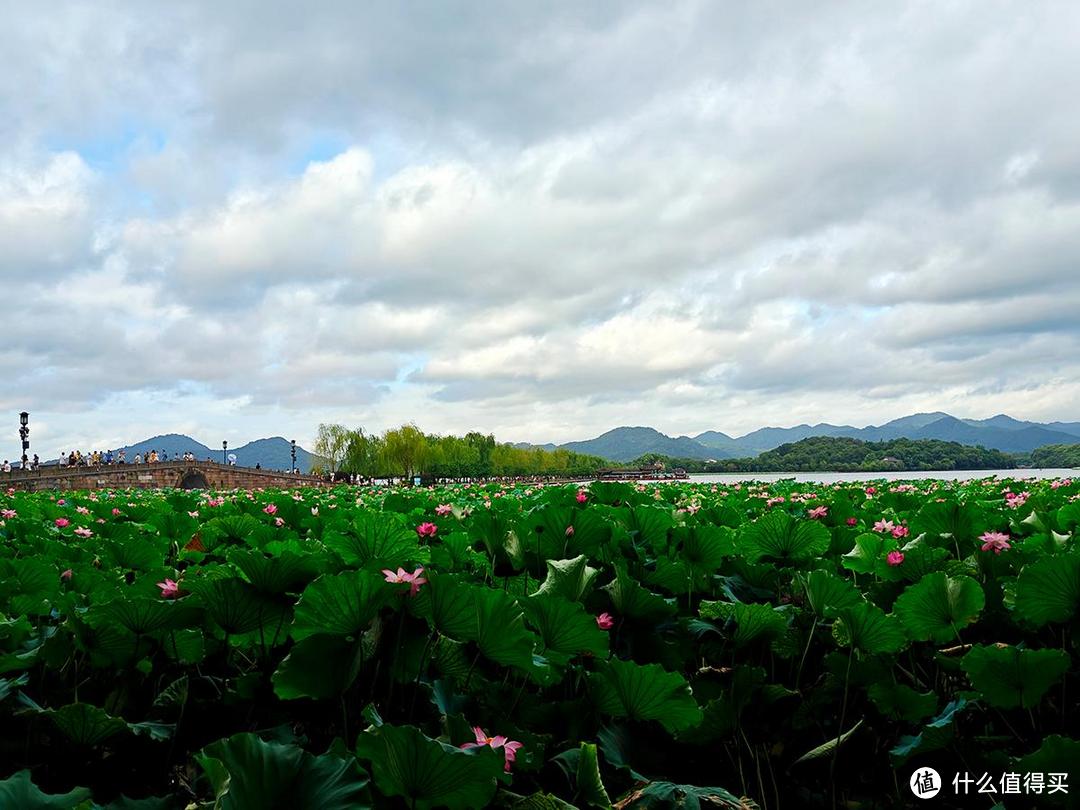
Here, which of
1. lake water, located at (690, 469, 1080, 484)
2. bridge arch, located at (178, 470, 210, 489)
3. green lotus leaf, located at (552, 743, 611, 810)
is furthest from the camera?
bridge arch, located at (178, 470, 210, 489)

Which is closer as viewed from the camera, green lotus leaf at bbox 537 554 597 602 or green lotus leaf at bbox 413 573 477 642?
green lotus leaf at bbox 413 573 477 642

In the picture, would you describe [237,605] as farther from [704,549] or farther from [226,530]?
[226,530]

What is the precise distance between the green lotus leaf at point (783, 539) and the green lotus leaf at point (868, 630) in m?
0.80

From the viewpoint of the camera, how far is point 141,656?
1.73 metres

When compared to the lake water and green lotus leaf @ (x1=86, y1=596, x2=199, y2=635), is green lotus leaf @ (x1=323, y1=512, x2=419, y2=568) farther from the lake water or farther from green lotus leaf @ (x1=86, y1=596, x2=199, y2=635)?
the lake water

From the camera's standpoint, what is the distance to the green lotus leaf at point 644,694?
5.13 feet

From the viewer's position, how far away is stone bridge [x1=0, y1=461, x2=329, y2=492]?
53.0m

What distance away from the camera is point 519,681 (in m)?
1.82

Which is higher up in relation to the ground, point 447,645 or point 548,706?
point 447,645

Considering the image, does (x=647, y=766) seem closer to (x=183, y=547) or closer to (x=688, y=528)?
(x=688, y=528)

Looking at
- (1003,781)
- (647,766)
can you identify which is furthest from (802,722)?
(647,766)

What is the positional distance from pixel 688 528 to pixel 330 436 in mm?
102639

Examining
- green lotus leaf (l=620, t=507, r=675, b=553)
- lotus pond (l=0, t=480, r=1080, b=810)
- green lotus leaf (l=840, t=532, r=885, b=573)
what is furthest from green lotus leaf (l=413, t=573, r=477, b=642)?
green lotus leaf (l=840, t=532, r=885, b=573)

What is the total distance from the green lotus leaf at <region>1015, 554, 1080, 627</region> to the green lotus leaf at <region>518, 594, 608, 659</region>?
1.16 meters
